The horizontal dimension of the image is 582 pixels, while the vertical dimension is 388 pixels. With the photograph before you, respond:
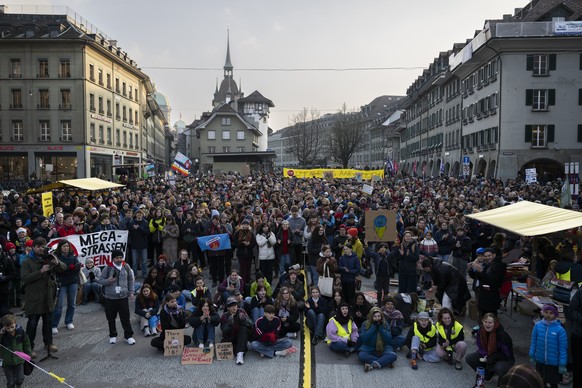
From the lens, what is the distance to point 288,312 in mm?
9227

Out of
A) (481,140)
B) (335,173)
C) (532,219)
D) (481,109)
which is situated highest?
(481,109)

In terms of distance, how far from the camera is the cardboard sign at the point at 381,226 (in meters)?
13.2

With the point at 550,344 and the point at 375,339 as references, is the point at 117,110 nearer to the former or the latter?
the point at 375,339

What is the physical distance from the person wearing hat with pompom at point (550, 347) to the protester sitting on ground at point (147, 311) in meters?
6.62

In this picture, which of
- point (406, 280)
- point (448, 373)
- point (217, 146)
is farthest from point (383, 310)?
point (217, 146)

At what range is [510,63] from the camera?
124 feet

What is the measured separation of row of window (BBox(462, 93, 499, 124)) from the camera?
131ft

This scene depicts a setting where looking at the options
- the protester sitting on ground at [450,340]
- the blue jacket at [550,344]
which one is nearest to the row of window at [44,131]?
the protester sitting on ground at [450,340]

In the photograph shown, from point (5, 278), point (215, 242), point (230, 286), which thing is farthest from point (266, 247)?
point (5, 278)

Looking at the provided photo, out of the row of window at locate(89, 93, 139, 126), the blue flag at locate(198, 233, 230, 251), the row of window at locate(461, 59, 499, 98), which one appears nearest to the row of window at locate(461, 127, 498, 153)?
the row of window at locate(461, 59, 499, 98)

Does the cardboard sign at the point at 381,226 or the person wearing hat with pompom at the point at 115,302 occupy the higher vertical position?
the cardboard sign at the point at 381,226

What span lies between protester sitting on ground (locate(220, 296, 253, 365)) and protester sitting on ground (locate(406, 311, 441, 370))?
9.27 ft

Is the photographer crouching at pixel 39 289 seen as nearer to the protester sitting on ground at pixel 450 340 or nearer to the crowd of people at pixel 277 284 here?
the crowd of people at pixel 277 284

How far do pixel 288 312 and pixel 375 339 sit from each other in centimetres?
178
